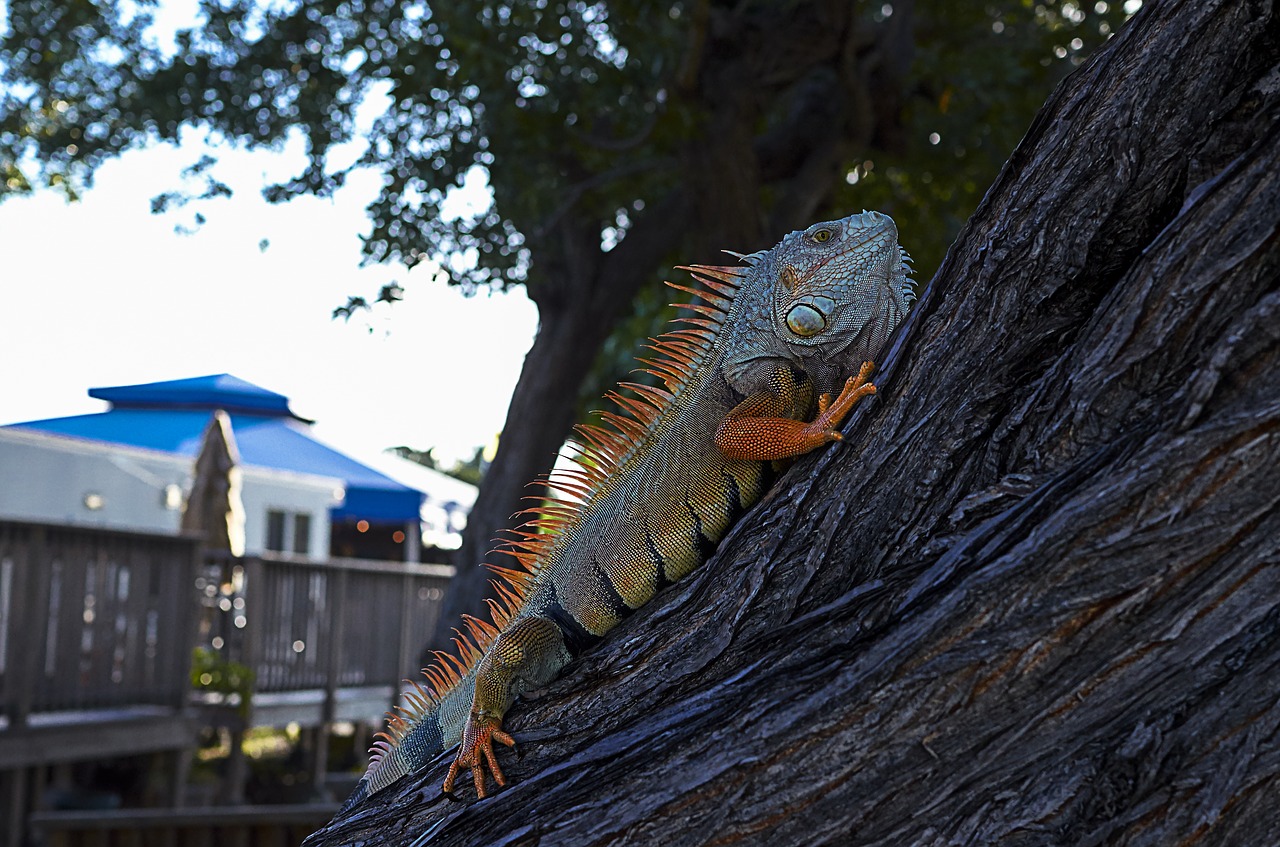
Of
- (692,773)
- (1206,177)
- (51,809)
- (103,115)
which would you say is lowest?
(51,809)


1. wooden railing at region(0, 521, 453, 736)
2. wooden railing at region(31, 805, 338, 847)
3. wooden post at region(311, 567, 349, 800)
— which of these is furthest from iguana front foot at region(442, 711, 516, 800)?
wooden post at region(311, 567, 349, 800)

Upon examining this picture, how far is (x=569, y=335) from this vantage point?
1034 cm

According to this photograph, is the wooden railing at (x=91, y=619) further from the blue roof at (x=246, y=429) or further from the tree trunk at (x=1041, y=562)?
the tree trunk at (x=1041, y=562)

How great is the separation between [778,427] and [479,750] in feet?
3.31

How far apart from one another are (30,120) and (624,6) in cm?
702

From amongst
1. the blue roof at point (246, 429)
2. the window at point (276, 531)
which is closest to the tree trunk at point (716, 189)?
the blue roof at point (246, 429)

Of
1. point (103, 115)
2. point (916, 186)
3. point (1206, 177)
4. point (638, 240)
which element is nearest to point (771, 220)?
point (638, 240)

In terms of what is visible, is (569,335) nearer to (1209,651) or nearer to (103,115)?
(103,115)

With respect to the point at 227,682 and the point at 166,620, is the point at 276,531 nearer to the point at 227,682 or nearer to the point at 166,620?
the point at 227,682

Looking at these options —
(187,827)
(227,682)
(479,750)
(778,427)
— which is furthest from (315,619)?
(778,427)

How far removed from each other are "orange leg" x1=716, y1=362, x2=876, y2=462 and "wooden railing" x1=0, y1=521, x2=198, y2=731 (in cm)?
785

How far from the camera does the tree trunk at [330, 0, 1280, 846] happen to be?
1851mm

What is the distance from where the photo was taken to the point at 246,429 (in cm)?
1814

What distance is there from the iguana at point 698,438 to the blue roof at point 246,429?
14572 mm
